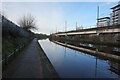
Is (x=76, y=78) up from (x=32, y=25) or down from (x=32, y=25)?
down

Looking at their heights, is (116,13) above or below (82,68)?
above

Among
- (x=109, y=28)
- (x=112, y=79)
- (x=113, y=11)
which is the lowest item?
(x=112, y=79)

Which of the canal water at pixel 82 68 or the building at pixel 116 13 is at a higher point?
the building at pixel 116 13

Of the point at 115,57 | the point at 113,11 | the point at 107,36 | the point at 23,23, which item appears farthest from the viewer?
the point at 113,11

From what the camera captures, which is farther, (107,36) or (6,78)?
(107,36)

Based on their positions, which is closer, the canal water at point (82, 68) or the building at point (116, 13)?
the canal water at point (82, 68)

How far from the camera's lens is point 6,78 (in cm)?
1109

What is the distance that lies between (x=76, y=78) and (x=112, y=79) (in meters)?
3.18

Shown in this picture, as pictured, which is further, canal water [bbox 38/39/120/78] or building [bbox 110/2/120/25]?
building [bbox 110/2/120/25]

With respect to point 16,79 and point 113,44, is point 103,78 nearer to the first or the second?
point 16,79

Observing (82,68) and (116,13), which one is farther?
(116,13)

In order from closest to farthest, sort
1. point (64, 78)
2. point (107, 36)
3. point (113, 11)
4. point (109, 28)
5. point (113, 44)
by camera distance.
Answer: point (64, 78)
point (109, 28)
point (113, 44)
point (107, 36)
point (113, 11)

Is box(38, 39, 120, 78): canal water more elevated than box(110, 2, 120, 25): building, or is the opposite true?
box(110, 2, 120, 25): building

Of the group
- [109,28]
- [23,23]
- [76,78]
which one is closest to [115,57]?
[109,28]
